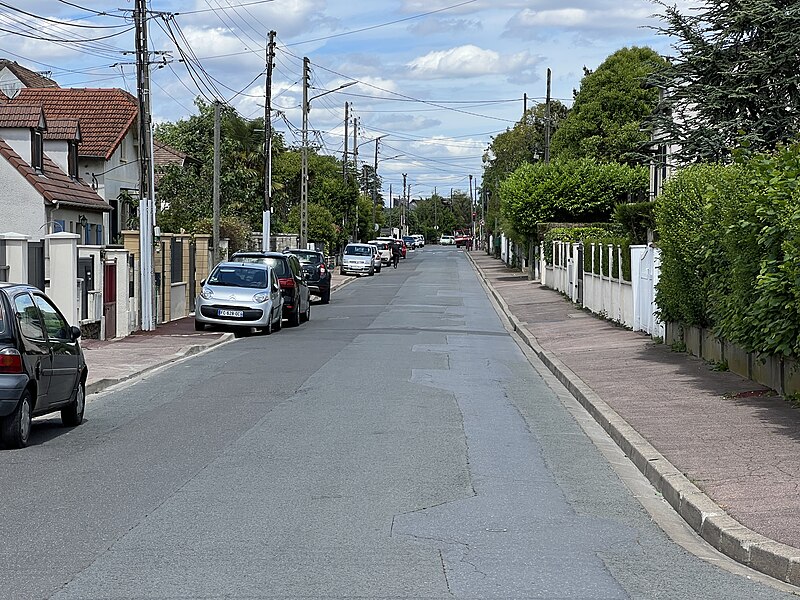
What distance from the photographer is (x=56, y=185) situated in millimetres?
35781

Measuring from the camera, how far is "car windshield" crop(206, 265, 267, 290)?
88.4ft

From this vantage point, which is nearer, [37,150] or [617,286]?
[617,286]

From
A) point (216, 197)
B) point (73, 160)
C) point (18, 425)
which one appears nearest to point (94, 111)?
point (73, 160)

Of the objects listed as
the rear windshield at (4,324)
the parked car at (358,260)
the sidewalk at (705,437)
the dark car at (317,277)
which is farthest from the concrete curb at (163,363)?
the parked car at (358,260)

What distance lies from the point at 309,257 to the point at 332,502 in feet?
108

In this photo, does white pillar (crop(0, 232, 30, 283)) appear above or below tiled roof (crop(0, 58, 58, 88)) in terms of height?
below

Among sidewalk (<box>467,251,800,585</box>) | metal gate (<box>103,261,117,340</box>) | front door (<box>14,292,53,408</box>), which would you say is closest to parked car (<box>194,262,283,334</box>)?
metal gate (<box>103,261,117,340</box>)

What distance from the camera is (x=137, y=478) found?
30.0 feet

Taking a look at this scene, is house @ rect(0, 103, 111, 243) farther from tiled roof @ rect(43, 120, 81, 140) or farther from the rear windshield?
the rear windshield

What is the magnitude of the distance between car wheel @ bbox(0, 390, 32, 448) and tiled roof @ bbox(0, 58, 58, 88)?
155ft

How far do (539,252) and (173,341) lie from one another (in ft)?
107

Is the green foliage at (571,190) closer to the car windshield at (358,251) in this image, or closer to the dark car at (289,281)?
the car windshield at (358,251)

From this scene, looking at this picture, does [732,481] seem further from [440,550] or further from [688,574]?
[440,550]

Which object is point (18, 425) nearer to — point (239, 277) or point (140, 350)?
point (140, 350)
